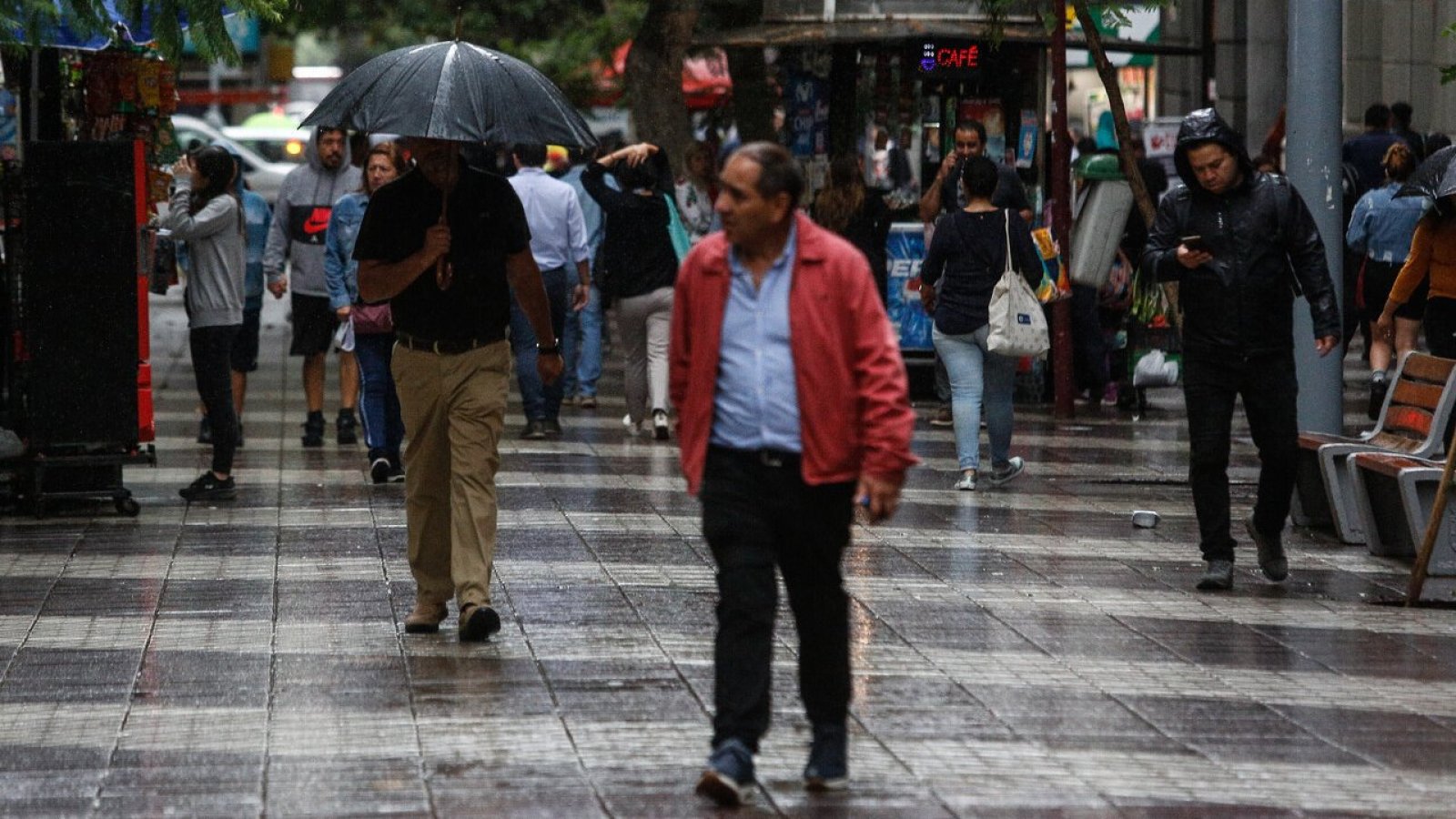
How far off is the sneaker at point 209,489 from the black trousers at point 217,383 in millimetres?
56

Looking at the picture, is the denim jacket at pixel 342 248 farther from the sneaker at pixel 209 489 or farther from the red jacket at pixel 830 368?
the red jacket at pixel 830 368

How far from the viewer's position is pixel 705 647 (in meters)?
7.50

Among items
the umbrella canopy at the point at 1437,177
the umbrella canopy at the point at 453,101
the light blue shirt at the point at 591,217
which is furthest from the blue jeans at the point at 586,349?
the umbrella canopy at the point at 453,101

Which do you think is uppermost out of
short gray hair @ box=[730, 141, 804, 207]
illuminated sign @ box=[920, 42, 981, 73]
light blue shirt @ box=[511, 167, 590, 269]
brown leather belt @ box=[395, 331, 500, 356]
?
illuminated sign @ box=[920, 42, 981, 73]

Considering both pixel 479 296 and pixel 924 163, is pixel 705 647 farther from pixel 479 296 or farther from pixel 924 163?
pixel 924 163

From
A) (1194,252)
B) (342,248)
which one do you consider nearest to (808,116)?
(342,248)

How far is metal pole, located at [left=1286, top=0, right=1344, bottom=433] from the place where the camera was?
10.6 metres

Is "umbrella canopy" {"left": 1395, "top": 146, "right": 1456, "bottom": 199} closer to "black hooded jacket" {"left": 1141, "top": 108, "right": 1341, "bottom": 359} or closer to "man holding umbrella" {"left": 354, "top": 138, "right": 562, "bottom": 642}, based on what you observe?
"black hooded jacket" {"left": 1141, "top": 108, "right": 1341, "bottom": 359}

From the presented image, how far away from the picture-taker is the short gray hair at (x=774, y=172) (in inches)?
218

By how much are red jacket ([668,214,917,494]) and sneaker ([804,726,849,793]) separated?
64 cm

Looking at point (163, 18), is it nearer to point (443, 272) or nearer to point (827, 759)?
point (443, 272)

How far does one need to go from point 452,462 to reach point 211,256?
14.6 ft

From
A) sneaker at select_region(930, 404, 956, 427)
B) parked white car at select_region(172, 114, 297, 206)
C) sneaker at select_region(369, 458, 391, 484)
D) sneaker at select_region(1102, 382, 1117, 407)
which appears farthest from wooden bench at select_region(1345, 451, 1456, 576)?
parked white car at select_region(172, 114, 297, 206)

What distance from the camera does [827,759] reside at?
5617mm
